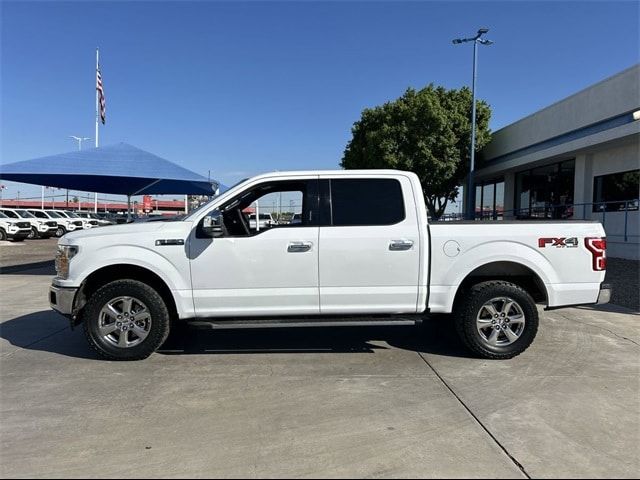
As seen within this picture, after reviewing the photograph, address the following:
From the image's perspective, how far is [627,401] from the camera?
419 centimetres

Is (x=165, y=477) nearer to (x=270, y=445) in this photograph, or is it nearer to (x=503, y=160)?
(x=270, y=445)

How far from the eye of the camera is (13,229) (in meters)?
26.0

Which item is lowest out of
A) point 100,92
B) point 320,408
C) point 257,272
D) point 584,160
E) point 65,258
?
point 320,408

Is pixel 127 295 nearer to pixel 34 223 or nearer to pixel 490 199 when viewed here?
pixel 490 199

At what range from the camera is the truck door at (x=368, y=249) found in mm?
5094

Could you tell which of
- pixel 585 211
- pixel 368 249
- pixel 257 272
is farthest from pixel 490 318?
pixel 585 211

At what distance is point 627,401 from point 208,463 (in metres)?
3.55

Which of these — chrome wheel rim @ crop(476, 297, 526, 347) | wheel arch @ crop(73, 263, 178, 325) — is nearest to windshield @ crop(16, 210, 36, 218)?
wheel arch @ crop(73, 263, 178, 325)

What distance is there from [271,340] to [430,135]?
20.5m

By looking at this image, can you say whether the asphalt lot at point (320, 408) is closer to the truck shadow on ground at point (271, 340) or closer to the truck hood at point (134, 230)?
the truck shadow on ground at point (271, 340)

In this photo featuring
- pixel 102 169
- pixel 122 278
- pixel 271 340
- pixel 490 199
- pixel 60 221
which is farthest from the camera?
pixel 60 221

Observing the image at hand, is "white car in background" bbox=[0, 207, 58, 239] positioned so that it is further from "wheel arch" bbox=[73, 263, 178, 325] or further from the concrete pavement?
"wheel arch" bbox=[73, 263, 178, 325]

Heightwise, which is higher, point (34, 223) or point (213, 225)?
point (213, 225)

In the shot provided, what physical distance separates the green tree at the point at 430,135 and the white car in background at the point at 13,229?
19373mm
